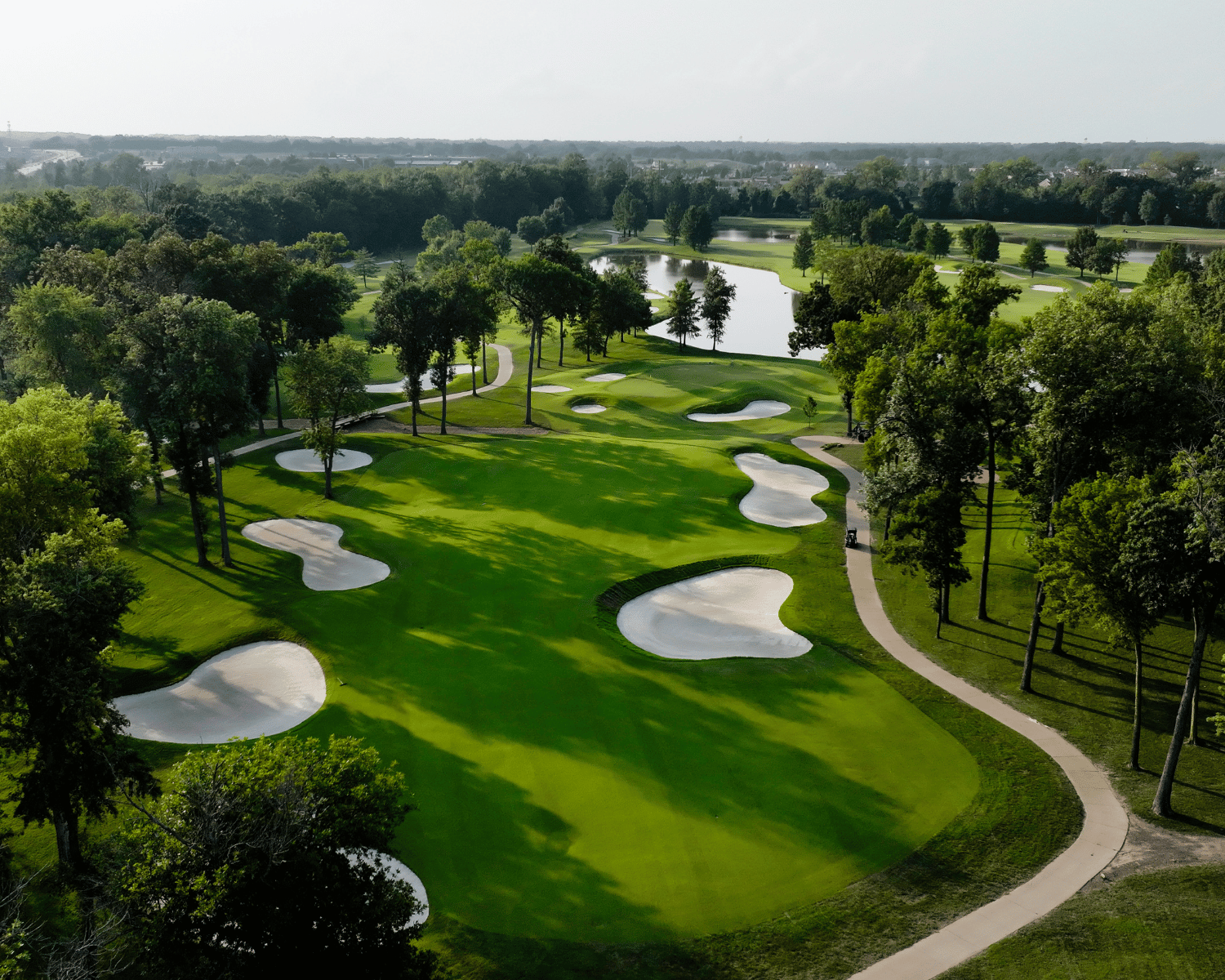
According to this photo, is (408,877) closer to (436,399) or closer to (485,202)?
(436,399)

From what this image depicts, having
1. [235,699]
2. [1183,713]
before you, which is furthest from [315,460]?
[1183,713]

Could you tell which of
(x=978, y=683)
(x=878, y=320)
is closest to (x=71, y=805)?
(x=978, y=683)

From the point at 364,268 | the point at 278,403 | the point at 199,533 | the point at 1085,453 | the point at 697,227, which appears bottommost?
the point at 199,533

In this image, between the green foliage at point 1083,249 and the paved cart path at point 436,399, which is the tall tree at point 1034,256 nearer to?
the green foliage at point 1083,249

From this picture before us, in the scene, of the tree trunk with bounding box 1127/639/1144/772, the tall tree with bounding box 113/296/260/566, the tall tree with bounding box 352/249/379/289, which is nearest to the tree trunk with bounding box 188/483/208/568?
the tall tree with bounding box 113/296/260/566

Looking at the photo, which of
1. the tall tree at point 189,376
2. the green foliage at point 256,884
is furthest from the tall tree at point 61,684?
the tall tree at point 189,376

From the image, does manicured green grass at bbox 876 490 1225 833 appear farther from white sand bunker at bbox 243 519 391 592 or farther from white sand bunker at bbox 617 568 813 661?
white sand bunker at bbox 243 519 391 592
